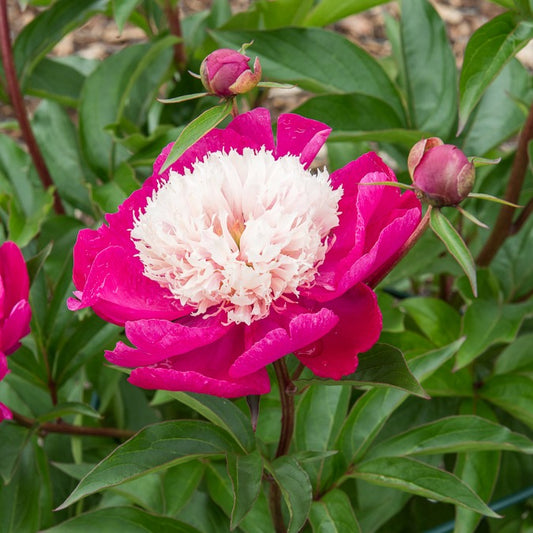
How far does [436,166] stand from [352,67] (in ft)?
1.64

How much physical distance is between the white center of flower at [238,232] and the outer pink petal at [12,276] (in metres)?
0.12

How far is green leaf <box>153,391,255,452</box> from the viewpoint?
0.59m

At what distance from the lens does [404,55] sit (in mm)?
924

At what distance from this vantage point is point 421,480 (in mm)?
629

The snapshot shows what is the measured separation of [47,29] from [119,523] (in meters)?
0.59

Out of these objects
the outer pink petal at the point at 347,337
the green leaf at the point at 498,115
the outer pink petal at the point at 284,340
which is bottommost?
the green leaf at the point at 498,115

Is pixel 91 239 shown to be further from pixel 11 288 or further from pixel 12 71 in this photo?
pixel 12 71

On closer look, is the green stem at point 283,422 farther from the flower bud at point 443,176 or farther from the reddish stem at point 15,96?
the reddish stem at point 15,96

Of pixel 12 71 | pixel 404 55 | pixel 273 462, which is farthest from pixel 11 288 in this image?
A: pixel 404 55

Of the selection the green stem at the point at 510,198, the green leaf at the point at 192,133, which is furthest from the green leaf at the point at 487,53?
the green leaf at the point at 192,133

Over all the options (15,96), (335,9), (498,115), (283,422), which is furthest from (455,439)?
(15,96)

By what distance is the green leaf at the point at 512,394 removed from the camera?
856 millimetres

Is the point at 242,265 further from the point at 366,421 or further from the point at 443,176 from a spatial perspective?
the point at 366,421

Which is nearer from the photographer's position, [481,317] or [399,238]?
[399,238]
